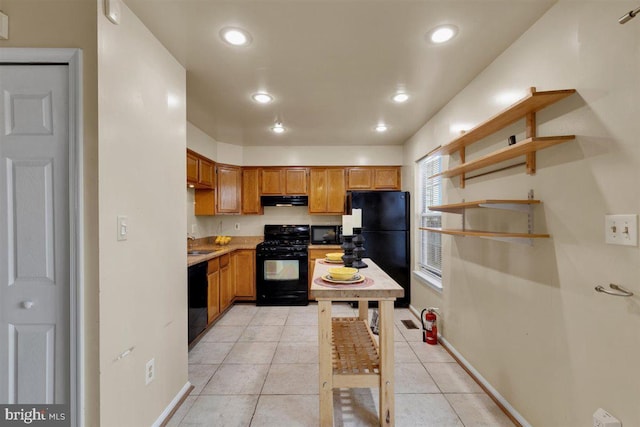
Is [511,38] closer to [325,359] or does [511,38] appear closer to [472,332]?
[472,332]

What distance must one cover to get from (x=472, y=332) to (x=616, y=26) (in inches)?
79.4

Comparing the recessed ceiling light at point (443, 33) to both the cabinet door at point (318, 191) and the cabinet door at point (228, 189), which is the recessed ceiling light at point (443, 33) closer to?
the cabinet door at point (318, 191)

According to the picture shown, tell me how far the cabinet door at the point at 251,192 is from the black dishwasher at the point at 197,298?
4.94ft

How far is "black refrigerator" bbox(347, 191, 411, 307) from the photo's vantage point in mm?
3568

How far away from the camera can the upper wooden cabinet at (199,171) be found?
2.97 meters

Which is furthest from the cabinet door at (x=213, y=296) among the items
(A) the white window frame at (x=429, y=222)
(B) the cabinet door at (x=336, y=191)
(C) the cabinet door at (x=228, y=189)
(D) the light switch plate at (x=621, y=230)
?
(D) the light switch plate at (x=621, y=230)

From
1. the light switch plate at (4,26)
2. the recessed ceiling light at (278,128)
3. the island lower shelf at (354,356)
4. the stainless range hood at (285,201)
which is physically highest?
the recessed ceiling light at (278,128)

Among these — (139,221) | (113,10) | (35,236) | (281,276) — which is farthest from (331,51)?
(281,276)

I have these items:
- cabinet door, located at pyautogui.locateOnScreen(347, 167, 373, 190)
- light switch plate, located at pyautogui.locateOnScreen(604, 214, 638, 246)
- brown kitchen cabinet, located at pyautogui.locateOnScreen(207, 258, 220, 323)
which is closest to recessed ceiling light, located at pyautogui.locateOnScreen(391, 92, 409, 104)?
cabinet door, located at pyautogui.locateOnScreen(347, 167, 373, 190)

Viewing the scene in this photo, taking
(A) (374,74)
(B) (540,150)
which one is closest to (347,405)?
(B) (540,150)

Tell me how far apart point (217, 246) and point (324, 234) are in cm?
170

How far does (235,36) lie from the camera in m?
1.57

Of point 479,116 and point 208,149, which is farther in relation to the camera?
point 208,149

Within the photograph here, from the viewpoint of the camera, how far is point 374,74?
79.4 inches
